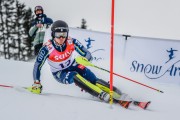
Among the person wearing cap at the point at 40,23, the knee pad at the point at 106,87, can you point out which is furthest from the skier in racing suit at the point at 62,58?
the person wearing cap at the point at 40,23

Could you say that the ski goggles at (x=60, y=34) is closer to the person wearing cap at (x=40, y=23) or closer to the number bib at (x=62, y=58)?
the number bib at (x=62, y=58)

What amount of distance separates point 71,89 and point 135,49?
2.56m

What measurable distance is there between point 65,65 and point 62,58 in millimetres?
143

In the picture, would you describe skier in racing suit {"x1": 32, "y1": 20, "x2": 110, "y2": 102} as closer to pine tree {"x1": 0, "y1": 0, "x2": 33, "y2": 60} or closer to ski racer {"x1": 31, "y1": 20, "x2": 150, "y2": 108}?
ski racer {"x1": 31, "y1": 20, "x2": 150, "y2": 108}

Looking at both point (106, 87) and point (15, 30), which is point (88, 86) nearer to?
Answer: point (106, 87)

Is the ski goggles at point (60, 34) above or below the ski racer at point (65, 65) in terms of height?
above

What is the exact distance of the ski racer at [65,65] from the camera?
6.09 m

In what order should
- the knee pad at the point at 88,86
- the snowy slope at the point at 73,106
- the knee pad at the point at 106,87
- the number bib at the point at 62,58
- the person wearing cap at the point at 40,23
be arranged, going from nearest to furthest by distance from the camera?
the snowy slope at the point at 73,106
the knee pad at the point at 88,86
the knee pad at the point at 106,87
the number bib at the point at 62,58
the person wearing cap at the point at 40,23

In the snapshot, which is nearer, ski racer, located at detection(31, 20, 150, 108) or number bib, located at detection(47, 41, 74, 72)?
ski racer, located at detection(31, 20, 150, 108)

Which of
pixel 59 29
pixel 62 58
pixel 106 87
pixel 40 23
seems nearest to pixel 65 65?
pixel 62 58

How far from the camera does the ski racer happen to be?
20.0 feet

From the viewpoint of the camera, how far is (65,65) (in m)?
6.60

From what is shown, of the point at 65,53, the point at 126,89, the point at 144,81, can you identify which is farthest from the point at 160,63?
the point at 65,53

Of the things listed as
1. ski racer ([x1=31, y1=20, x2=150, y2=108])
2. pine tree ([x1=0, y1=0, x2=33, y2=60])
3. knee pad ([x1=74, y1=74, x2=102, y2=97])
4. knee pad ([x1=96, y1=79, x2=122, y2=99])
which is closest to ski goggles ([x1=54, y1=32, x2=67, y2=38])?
ski racer ([x1=31, y1=20, x2=150, y2=108])
